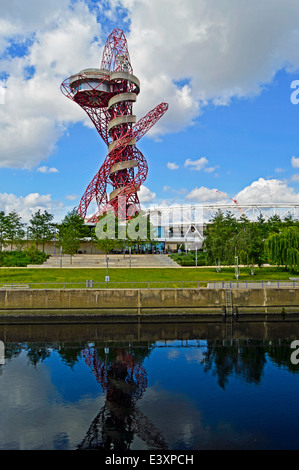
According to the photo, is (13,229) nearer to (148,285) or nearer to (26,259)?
(26,259)

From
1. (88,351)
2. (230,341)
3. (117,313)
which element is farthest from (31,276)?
(230,341)

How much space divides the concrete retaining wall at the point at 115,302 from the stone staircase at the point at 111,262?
19.6 metres

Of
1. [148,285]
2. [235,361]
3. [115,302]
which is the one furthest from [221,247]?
[235,361]

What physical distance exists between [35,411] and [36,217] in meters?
60.2

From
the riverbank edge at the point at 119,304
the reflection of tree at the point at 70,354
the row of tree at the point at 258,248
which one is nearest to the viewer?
the reflection of tree at the point at 70,354

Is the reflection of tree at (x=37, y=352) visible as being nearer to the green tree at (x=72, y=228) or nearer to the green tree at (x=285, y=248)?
the green tree at (x=285, y=248)

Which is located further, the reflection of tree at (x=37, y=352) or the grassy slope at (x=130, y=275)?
the grassy slope at (x=130, y=275)

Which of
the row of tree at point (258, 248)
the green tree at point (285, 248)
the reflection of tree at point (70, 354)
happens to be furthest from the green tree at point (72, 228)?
the reflection of tree at point (70, 354)

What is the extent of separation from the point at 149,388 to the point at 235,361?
20.7 ft

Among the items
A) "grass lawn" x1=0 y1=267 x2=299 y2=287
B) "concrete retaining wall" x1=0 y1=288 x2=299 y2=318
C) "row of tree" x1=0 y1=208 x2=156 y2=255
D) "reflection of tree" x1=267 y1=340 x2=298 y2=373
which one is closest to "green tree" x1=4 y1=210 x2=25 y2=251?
"row of tree" x1=0 y1=208 x2=156 y2=255

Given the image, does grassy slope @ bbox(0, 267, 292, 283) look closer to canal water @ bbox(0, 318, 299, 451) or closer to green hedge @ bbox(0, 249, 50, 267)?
green hedge @ bbox(0, 249, 50, 267)

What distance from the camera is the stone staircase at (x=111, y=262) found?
52750mm
